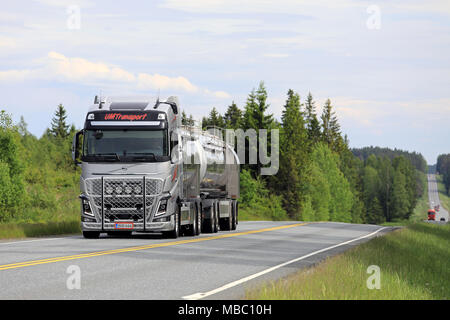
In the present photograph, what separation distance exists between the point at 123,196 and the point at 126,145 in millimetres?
1591

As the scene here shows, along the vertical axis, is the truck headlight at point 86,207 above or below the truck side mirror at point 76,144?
below

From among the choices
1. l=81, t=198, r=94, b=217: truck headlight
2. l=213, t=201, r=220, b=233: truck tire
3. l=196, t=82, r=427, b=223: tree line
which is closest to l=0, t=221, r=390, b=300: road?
l=81, t=198, r=94, b=217: truck headlight

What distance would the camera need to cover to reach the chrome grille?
22250 mm

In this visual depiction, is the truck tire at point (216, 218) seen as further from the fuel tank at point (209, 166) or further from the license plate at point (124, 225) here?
the license plate at point (124, 225)

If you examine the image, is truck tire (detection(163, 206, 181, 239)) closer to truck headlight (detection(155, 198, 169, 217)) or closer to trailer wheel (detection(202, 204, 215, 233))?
truck headlight (detection(155, 198, 169, 217))

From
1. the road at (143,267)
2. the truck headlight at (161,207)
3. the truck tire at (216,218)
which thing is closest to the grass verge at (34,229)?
the road at (143,267)

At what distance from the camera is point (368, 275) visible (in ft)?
42.2

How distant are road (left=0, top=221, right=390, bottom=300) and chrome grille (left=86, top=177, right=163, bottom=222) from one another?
1573 millimetres

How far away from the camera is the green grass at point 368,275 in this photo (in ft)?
33.1

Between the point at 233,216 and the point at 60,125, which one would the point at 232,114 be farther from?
the point at 233,216

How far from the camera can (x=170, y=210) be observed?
22703 millimetres

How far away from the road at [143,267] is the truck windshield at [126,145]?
287 centimetres

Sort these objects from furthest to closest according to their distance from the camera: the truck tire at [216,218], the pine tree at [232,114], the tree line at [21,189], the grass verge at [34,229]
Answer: the pine tree at [232,114]
the tree line at [21,189]
the truck tire at [216,218]
the grass verge at [34,229]
